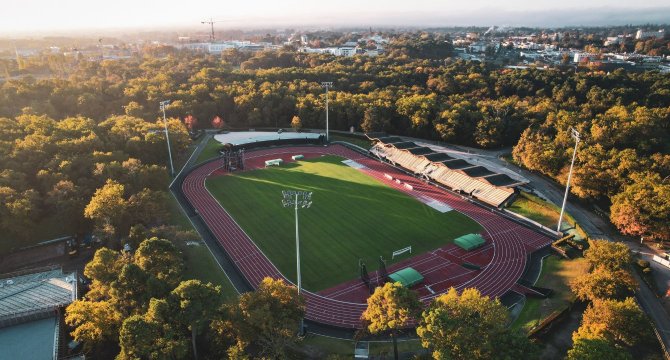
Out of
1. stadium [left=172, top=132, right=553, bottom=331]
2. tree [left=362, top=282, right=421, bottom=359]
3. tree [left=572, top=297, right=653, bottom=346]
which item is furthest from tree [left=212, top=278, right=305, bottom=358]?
tree [left=572, top=297, right=653, bottom=346]

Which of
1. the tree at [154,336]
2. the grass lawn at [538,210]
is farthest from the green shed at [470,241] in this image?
the tree at [154,336]

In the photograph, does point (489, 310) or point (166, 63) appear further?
point (166, 63)

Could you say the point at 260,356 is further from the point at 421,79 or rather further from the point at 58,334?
the point at 421,79

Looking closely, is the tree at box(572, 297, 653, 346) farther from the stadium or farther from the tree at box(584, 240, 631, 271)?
the stadium

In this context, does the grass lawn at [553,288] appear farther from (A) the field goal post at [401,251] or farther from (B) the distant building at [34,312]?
(B) the distant building at [34,312]

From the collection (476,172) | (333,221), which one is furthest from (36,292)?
(476,172)

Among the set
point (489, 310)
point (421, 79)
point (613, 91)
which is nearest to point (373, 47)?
point (421, 79)
